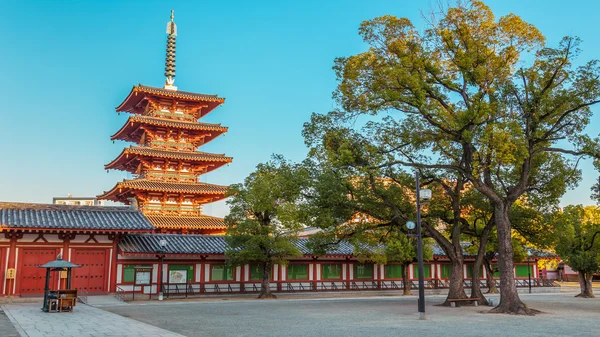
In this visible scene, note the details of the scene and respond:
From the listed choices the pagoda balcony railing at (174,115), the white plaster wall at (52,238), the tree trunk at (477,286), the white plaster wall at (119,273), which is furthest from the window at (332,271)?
the white plaster wall at (52,238)

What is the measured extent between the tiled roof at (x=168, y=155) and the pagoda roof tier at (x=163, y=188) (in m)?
1.94

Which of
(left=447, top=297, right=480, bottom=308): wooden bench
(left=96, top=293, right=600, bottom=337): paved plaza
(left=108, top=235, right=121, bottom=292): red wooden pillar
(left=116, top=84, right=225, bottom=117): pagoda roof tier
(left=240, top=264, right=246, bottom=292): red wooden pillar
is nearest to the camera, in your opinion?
(left=96, top=293, right=600, bottom=337): paved plaza

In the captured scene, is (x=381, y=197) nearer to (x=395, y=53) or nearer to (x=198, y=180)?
(x=395, y=53)

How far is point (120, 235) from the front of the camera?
2992 centimetres

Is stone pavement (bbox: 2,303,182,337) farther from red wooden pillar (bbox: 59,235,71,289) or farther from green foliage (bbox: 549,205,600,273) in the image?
green foliage (bbox: 549,205,600,273)

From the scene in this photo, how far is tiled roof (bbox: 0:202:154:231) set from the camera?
2662 centimetres

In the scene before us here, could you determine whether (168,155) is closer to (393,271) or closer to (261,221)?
(261,221)

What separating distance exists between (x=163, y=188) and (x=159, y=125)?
5343mm

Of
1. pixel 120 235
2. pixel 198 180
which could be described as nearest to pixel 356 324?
pixel 120 235

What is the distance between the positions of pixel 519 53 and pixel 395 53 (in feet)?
17.5

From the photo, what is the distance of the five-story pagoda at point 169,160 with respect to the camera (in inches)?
1455

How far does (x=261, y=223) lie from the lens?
30516 millimetres

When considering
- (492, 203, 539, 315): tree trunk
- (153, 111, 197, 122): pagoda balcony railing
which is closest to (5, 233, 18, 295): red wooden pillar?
(153, 111, 197, 122): pagoda balcony railing

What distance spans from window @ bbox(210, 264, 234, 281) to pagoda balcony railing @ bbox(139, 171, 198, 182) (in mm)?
8567
